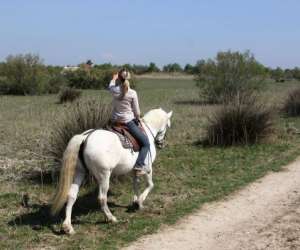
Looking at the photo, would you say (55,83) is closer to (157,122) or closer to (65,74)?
(65,74)

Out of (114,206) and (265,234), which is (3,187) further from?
(265,234)

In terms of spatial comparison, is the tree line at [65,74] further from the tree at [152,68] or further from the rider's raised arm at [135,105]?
the tree at [152,68]

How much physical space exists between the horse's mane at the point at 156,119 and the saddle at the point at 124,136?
880 mm

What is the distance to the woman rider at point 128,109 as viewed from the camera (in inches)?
321

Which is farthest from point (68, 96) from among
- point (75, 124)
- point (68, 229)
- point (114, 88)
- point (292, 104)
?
point (68, 229)

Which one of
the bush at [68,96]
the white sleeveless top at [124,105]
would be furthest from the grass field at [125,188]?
the bush at [68,96]

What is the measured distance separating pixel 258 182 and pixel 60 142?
13.6 ft

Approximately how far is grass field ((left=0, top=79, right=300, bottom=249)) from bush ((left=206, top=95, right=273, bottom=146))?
416mm

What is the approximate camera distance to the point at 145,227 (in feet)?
24.8

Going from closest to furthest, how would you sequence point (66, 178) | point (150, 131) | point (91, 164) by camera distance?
1. point (66, 178)
2. point (91, 164)
3. point (150, 131)

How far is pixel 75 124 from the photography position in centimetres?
1051

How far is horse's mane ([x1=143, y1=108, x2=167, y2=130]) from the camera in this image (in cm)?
913

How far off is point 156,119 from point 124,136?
1263 mm

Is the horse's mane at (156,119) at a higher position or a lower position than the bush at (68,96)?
higher
